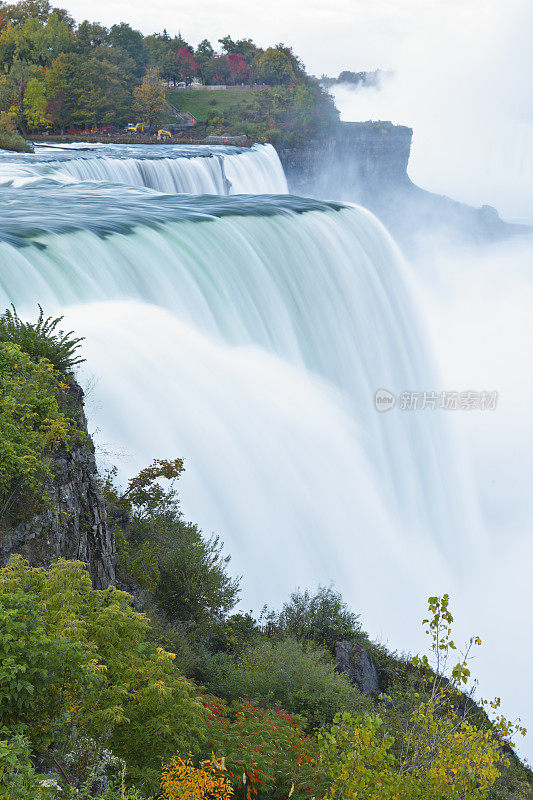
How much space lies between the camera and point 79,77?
55.7 m

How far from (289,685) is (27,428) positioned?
4.49m

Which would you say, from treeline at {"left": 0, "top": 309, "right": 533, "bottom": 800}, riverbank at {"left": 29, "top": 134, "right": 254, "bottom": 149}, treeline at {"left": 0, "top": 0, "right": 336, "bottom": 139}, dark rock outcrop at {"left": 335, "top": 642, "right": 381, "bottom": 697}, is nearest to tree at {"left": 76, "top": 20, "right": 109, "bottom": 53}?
treeline at {"left": 0, "top": 0, "right": 336, "bottom": 139}

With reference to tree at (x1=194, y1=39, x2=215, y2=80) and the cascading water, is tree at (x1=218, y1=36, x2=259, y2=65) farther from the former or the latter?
the cascading water

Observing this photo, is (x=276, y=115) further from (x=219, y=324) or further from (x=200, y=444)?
(x=200, y=444)

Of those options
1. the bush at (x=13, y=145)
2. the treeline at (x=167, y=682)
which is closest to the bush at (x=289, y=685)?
the treeline at (x=167, y=682)

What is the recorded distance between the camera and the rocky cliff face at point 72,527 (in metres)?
7.49

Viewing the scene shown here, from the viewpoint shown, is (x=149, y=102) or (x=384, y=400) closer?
(x=384, y=400)

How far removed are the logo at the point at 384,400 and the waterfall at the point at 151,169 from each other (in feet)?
52.6

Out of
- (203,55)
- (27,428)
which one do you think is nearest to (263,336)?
(27,428)

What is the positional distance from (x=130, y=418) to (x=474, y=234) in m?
49.9

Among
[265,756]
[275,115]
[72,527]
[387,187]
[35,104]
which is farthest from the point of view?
[275,115]

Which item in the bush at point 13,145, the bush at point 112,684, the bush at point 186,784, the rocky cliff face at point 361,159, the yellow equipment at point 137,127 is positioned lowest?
the bush at point 186,784

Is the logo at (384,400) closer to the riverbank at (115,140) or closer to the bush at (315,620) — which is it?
the bush at (315,620)

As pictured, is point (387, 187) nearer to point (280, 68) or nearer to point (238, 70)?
point (280, 68)
